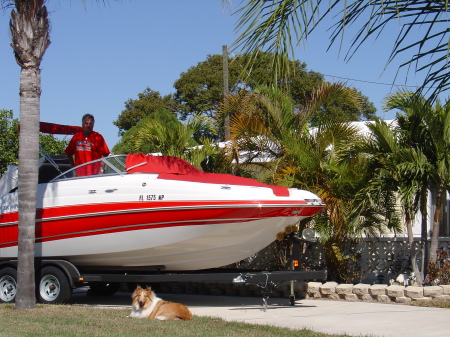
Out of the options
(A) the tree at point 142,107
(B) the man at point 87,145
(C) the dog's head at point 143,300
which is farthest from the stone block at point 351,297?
(A) the tree at point 142,107

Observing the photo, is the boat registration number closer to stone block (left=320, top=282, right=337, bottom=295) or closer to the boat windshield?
the boat windshield

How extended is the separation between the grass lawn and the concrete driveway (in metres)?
0.77

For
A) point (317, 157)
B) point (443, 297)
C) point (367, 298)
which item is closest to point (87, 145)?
point (317, 157)

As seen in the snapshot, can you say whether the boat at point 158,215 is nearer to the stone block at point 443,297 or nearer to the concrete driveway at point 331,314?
the concrete driveway at point 331,314

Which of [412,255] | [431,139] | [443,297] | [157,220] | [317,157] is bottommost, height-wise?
[443,297]

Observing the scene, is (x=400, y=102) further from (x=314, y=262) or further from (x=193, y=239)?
(x=193, y=239)

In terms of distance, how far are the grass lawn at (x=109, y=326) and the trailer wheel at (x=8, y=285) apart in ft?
5.77

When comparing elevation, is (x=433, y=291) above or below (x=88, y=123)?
below

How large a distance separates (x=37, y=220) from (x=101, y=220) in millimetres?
1292

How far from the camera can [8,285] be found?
448 inches

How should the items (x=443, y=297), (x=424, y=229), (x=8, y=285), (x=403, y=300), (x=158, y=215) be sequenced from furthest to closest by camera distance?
(x=424, y=229)
(x=8, y=285)
(x=403, y=300)
(x=443, y=297)
(x=158, y=215)

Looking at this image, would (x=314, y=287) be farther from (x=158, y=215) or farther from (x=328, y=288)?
(x=158, y=215)

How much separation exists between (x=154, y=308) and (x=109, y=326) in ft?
2.69

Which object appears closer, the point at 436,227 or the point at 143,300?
the point at 143,300
